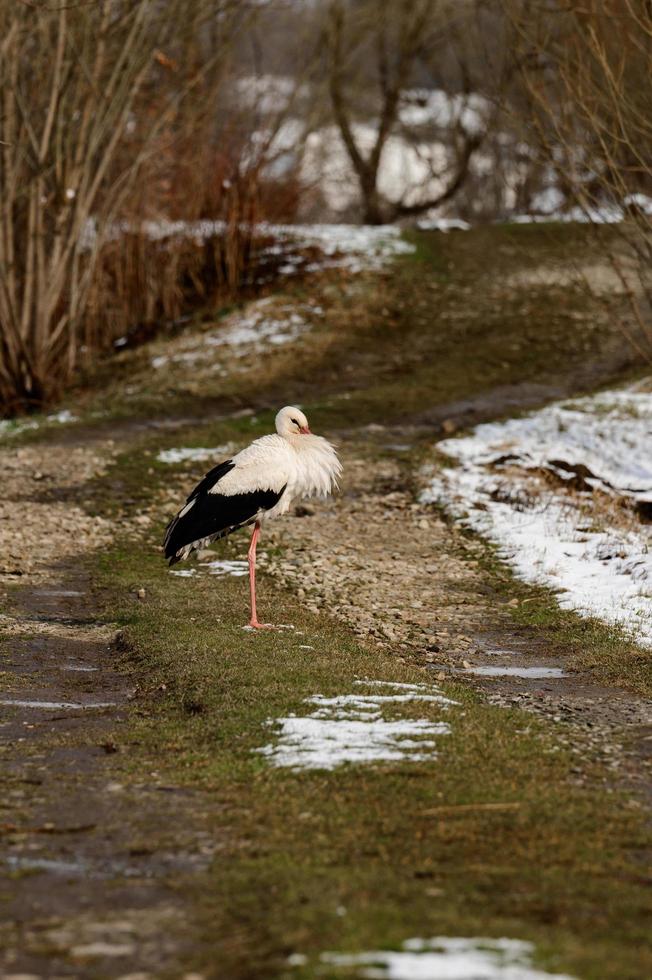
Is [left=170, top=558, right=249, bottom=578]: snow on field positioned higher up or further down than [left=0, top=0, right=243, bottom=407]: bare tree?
further down

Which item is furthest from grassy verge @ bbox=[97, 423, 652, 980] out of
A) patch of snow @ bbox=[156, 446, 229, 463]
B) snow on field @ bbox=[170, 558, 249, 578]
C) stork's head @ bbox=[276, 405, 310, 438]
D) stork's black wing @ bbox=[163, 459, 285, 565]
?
patch of snow @ bbox=[156, 446, 229, 463]

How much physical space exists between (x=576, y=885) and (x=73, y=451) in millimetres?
14504

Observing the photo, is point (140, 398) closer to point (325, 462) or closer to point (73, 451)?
point (73, 451)

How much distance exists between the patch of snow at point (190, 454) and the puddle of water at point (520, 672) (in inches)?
361

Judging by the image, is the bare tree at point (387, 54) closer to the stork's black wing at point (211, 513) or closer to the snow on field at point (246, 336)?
the snow on field at point (246, 336)

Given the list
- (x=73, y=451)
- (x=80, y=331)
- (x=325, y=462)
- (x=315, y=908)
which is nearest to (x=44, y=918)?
(x=315, y=908)

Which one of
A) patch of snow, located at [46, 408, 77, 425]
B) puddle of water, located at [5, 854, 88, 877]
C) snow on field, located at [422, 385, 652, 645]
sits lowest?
snow on field, located at [422, 385, 652, 645]

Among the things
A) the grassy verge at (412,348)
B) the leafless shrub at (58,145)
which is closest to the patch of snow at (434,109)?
the grassy verge at (412,348)

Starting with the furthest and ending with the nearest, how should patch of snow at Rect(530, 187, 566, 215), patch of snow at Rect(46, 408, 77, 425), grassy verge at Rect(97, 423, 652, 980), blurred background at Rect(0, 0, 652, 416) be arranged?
patch of snow at Rect(530, 187, 566, 215) → patch of snow at Rect(46, 408, 77, 425) → blurred background at Rect(0, 0, 652, 416) → grassy verge at Rect(97, 423, 652, 980)

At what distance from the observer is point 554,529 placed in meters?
14.4

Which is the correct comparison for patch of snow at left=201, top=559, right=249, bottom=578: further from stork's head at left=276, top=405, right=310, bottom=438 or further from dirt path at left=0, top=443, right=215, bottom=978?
stork's head at left=276, top=405, right=310, bottom=438

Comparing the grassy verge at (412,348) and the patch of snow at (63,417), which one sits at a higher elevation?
the grassy verge at (412,348)

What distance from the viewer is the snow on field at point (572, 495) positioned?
40.6 feet

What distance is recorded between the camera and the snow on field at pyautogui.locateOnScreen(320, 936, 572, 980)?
410 centimetres
